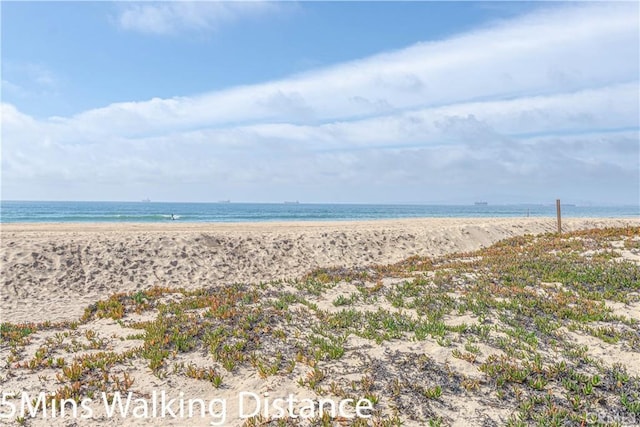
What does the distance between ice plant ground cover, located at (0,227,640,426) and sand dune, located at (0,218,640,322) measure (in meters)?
4.80

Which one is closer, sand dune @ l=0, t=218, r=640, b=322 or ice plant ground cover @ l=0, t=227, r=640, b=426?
ice plant ground cover @ l=0, t=227, r=640, b=426

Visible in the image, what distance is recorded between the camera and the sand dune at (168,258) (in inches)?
685

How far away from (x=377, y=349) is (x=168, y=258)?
1648 cm

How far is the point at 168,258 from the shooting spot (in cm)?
2202

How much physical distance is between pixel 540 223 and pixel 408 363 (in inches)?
1389

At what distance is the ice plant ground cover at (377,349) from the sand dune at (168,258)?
4.80 m

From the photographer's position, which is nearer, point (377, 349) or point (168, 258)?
point (377, 349)

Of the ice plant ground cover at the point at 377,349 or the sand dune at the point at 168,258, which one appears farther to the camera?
the sand dune at the point at 168,258

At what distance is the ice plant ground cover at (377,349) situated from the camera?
6.62 m

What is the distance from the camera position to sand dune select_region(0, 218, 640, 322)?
17.4 m

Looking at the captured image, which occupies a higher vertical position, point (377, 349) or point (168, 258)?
point (168, 258)

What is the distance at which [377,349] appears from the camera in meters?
8.36

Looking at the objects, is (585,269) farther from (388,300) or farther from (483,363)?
(483,363)

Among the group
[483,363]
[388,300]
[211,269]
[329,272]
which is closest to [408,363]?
[483,363]
